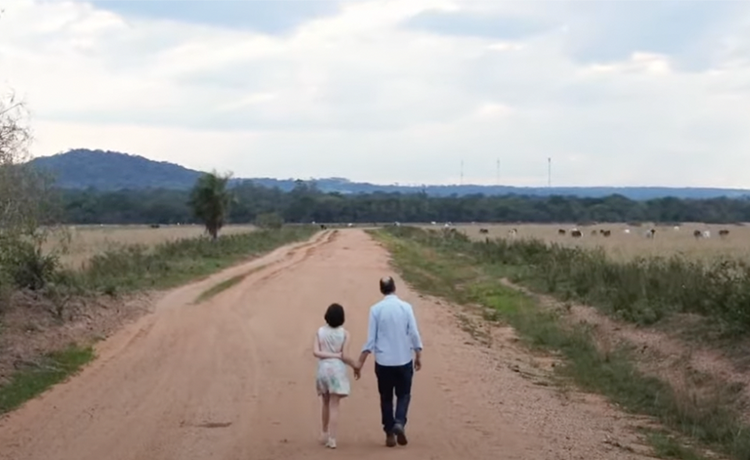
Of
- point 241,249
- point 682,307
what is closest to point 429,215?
point 241,249

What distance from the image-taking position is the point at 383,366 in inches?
400

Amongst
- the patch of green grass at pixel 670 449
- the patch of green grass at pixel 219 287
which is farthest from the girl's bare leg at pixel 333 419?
the patch of green grass at pixel 219 287

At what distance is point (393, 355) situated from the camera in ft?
33.2

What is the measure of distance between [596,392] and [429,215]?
146 meters

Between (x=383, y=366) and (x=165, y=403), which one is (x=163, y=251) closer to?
(x=165, y=403)

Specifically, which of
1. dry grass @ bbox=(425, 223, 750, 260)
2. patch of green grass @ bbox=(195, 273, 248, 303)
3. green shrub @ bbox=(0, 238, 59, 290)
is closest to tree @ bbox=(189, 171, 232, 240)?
dry grass @ bbox=(425, 223, 750, 260)

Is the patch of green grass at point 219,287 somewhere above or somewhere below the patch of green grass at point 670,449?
above

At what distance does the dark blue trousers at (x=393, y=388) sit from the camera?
1015 cm

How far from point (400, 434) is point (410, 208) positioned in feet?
507

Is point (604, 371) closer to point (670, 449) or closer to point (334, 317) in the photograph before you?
point (670, 449)

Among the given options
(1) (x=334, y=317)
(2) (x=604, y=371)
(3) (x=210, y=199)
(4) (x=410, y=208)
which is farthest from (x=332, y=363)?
(4) (x=410, y=208)

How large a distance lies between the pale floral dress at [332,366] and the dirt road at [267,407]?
0.55m

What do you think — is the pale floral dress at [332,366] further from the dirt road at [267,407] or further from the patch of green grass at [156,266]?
the patch of green grass at [156,266]

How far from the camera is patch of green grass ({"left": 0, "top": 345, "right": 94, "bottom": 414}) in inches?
498
